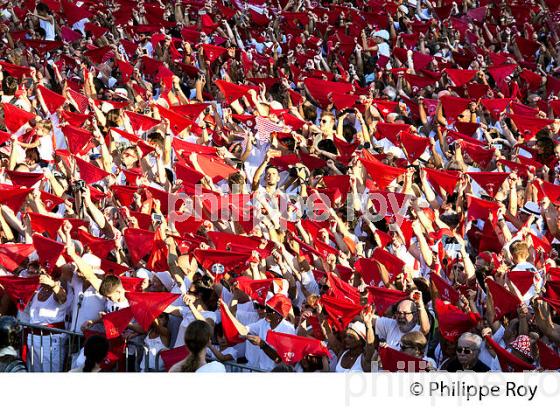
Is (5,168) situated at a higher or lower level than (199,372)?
higher

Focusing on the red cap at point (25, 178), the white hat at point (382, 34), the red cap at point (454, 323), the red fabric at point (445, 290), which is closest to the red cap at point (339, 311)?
the red cap at point (454, 323)

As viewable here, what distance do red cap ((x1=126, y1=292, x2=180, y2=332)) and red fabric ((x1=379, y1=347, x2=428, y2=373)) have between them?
1.65 meters

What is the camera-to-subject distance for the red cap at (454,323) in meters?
8.88

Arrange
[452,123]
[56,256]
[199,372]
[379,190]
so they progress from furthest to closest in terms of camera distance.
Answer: [452,123], [379,190], [56,256], [199,372]

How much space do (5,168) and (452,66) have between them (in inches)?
235

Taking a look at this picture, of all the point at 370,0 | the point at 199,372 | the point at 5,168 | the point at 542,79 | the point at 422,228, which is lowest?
the point at 199,372

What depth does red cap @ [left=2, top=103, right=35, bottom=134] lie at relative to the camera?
13.8m

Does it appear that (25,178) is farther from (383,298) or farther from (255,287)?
(383,298)

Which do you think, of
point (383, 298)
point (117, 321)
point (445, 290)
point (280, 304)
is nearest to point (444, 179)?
point (445, 290)

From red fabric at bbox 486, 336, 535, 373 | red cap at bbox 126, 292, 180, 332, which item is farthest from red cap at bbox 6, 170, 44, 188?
red fabric at bbox 486, 336, 535, 373

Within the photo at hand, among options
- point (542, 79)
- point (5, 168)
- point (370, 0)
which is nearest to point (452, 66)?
point (542, 79)

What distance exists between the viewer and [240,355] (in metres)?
9.45

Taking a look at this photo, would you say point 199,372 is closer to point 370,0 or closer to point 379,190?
point 379,190

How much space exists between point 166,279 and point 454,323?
243 centimetres
